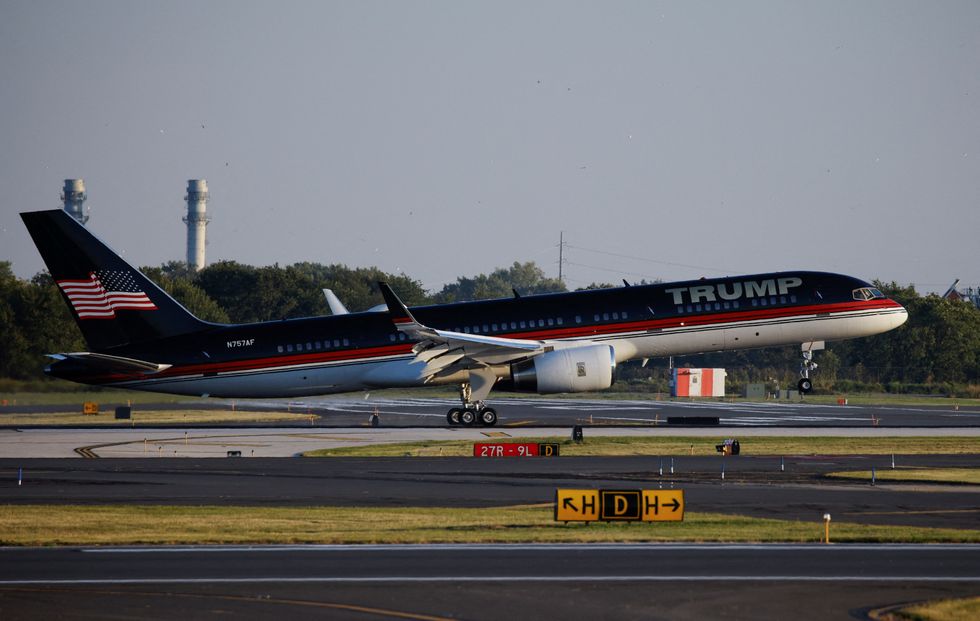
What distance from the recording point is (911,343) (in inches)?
4658

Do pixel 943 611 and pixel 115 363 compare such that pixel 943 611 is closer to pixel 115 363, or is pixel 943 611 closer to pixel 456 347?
pixel 456 347

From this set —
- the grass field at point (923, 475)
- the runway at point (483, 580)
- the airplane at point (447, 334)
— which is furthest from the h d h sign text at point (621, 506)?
the airplane at point (447, 334)

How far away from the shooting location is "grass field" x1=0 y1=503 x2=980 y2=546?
25609mm

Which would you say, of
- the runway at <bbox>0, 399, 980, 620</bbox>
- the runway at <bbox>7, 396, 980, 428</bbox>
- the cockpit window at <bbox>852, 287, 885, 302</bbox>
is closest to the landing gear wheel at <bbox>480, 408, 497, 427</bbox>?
the runway at <bbox>0, 399, 980, 620</bbox>

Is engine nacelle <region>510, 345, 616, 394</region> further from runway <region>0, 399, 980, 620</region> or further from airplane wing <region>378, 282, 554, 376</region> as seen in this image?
runway <region>0, 399, 980, 620</region>

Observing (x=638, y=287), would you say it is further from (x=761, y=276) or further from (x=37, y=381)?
(x=37, y=381)

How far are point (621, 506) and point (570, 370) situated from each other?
25850mm

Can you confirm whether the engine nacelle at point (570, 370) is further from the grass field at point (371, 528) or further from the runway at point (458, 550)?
the grass field at point (371, 528)

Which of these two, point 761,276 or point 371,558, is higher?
point 761,276

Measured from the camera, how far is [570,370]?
176ft

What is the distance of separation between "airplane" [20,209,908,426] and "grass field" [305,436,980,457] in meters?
5.39

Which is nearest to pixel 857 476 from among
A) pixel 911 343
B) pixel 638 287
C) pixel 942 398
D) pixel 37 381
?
pixel 638 287

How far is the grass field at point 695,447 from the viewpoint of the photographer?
46094mm

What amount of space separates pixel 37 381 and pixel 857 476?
146 ft
